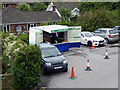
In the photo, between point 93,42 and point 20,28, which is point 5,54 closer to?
point 93,42

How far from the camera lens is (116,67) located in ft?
42.0

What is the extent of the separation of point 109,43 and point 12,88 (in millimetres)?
14266

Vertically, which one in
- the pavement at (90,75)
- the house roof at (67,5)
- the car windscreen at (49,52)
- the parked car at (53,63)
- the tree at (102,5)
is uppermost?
the house roof at (67,5)

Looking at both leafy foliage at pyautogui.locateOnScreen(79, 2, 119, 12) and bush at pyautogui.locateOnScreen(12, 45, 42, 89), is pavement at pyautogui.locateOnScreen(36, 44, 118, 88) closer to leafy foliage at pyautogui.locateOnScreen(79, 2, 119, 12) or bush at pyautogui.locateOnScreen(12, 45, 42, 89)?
bush at pyautogui.locateOnScreen(12, 45, 42, 89)

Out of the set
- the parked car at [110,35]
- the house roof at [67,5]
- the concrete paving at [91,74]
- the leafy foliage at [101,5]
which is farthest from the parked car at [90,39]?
the house roof at [67,5]

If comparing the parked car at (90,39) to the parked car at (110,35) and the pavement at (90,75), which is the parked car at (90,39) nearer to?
the parked car at (110,35)

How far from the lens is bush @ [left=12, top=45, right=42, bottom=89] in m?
9.34

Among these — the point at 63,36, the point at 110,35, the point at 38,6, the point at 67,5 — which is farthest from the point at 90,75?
the point at 38,6

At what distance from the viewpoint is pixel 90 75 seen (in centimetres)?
1145

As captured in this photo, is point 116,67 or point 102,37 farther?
point 102,37

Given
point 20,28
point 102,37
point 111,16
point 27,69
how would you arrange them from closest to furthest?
point 27,69, point 102,37, point 111,16, point 20,28

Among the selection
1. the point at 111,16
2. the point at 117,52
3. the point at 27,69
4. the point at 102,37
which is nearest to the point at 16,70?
the point at 27,69

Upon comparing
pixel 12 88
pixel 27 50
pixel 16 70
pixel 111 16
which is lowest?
pixel 12 88

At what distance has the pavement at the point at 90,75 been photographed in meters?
10.1
